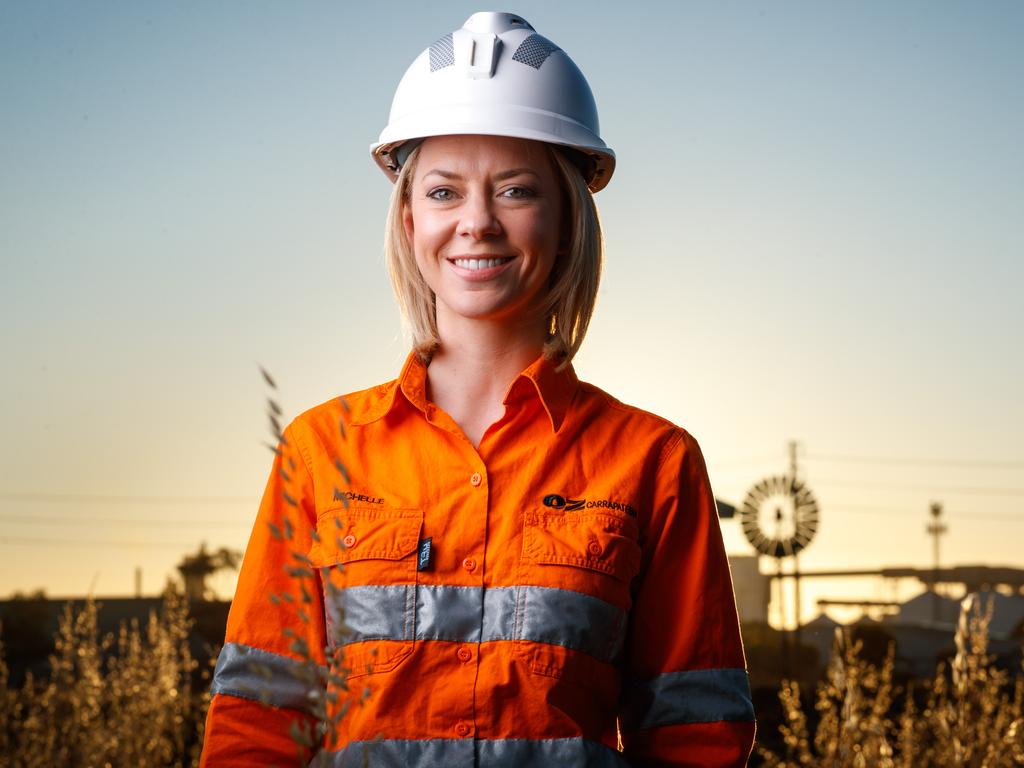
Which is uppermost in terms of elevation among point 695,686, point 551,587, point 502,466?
point 502,466

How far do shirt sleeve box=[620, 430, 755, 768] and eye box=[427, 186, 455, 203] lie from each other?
0.63 m

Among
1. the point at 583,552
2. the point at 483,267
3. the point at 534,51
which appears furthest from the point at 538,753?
the point at 534,51

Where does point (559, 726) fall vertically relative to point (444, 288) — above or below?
below

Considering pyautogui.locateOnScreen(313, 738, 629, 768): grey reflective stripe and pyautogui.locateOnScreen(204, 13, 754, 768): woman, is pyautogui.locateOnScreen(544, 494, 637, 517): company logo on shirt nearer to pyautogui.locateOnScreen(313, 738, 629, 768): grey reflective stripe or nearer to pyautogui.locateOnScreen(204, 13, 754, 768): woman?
pyautogui.locateOnScreen(204, 13, 754, 768): woman

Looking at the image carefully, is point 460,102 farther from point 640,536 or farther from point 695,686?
point 695,686

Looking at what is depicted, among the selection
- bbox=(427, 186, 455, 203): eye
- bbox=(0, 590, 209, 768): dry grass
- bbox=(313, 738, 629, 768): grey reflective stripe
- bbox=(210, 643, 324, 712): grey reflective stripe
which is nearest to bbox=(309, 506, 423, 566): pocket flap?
bbox=(210, 643, 324, 712): grey reflective stripe

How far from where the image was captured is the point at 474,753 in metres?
1.91

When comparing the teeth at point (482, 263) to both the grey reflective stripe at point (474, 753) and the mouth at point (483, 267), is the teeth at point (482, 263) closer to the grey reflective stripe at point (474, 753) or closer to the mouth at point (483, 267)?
the mouth at point (483, 267)

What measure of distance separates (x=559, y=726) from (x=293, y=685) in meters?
0.46

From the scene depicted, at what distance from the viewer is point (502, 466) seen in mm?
2139

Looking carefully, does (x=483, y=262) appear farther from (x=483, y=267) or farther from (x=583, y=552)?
(x=583, y=552)

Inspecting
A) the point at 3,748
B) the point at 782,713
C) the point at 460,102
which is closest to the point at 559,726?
the point at 460,102

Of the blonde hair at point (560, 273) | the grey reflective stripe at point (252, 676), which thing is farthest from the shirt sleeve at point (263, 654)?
the blonde hair at point (560, 273)

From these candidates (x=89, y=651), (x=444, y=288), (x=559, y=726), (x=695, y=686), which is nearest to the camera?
(x=559, y=726)
